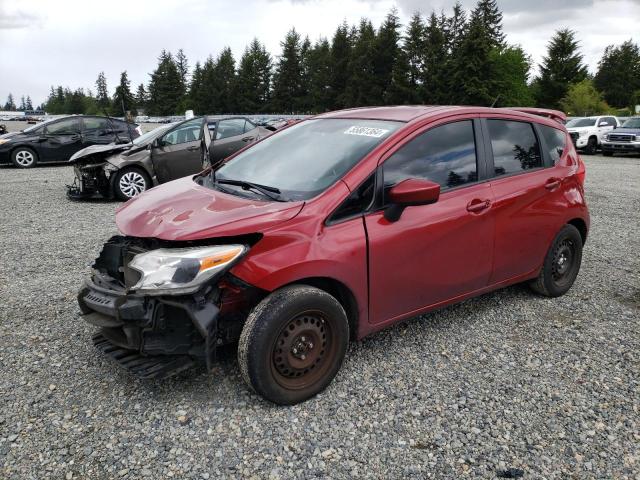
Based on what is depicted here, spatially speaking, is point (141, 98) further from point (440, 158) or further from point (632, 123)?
point (440, 158)

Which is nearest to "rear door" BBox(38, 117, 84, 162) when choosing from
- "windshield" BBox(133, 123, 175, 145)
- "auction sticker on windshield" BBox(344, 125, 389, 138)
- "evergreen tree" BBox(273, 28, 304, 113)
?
"windshield" BBox(133, 123, 175, 145)

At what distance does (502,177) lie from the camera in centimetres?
392

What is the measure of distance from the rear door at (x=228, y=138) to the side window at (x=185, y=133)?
1.23ft

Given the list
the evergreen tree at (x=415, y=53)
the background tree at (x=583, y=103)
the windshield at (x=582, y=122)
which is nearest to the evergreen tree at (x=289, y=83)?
the evergreen tree at (x=415, y=53)

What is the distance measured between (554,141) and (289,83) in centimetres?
8144

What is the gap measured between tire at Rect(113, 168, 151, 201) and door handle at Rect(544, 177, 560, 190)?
734 centimetres

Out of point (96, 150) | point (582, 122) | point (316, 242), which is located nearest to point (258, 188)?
point (316, 242)

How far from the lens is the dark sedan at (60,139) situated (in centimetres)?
1481

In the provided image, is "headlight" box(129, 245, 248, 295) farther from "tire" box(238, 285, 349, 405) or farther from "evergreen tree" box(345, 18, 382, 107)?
"evergreen tree" box(345, 18, 382, 107)

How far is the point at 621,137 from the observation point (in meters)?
21.5

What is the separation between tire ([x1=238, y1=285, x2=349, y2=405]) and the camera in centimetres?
275

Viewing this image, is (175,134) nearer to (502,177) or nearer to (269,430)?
(502,177)

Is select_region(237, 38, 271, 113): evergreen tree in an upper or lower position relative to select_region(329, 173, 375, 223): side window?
upper

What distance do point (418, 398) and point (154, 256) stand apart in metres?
1.72
